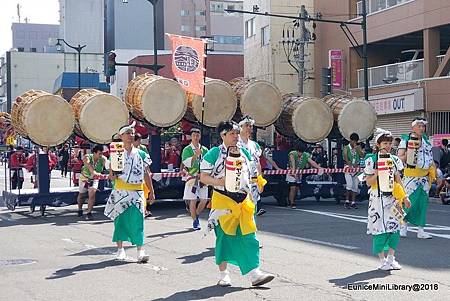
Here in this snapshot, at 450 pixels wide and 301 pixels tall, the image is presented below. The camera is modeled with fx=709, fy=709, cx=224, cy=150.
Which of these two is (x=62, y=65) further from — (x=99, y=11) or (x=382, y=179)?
(x=382, y=179)

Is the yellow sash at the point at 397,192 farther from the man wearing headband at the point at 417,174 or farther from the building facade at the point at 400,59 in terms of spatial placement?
the building facade at the point at 400,59

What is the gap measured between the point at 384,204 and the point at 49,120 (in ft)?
30.4

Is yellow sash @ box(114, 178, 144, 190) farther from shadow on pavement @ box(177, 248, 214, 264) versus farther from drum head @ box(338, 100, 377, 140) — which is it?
drum head @ box(338, 100, 377, 140)

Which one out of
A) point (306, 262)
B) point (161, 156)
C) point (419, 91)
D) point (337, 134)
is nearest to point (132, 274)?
point (306, 262)

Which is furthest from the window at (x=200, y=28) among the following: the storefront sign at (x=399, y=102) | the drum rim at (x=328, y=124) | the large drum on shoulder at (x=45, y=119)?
the large drum on shoulder at (x=45, y=119)

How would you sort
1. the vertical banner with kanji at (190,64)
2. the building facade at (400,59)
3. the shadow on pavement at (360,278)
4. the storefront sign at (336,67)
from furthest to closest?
the storefront sign at (336,67), the building facade at (400,59), the vertical banner with kanji at (190,64), the shadow on pavement at (360,278)

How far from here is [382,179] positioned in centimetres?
886

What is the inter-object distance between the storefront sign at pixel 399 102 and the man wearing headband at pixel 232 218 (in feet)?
75.4

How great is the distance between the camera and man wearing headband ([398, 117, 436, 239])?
37.9 ft

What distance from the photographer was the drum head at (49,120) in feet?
51.6

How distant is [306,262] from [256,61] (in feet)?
124

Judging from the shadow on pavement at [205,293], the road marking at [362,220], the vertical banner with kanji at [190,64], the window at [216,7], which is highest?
the window at [216,7]

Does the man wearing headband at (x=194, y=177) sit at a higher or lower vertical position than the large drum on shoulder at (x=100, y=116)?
lower

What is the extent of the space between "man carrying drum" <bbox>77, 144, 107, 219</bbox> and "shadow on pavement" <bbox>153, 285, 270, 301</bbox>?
809cm
